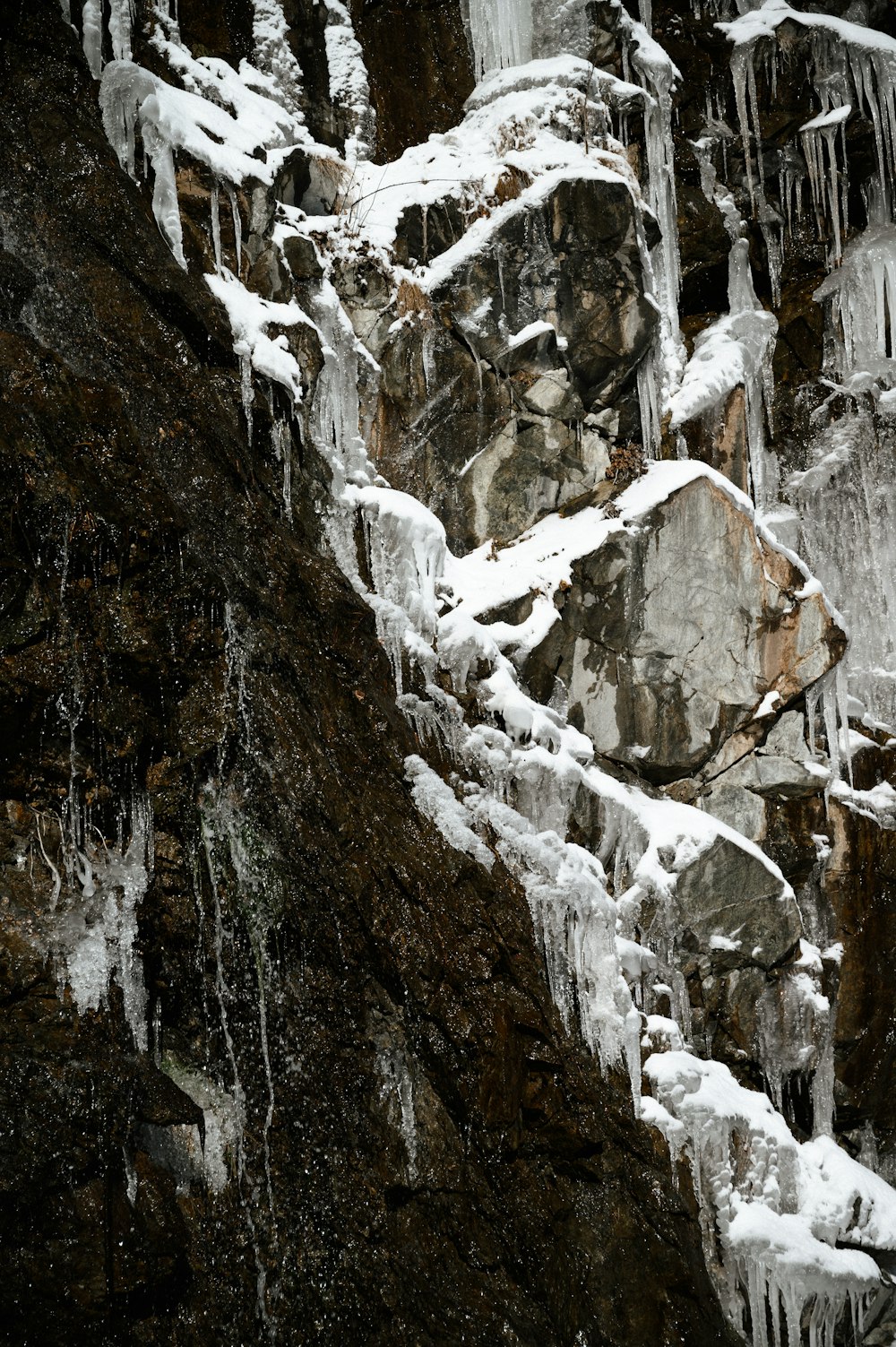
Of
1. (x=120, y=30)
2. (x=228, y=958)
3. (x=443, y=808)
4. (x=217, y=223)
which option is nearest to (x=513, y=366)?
(x=217, y=223)

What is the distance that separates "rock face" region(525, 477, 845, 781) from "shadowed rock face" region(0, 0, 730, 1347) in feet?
8.65

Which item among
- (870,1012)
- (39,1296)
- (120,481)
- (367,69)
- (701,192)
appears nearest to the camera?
(39,1296)

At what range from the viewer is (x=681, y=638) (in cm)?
898

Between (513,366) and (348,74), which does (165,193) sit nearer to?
(513,366)

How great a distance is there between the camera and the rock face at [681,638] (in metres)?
8.74

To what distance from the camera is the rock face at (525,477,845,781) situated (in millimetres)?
8742

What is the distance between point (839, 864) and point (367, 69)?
8819 mm

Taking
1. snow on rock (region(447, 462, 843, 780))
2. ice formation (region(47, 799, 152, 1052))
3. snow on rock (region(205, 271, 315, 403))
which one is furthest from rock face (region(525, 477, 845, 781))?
ice formation (region(47, 799, 152, 1052))

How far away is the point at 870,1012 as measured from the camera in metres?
9.48

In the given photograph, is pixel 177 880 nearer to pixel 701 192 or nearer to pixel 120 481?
pixel 120 481

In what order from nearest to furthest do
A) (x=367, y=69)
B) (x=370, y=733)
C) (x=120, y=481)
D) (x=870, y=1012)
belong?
(x=120, y=481) < (x=370, y=733) < (x=870, y=1012) < (x=367, y=69)

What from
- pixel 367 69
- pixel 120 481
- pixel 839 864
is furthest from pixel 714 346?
pixel 120 481

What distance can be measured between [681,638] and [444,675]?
2371mm

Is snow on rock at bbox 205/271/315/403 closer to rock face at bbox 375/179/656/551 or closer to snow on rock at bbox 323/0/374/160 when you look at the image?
rock face at bbox 375/179/656/551
